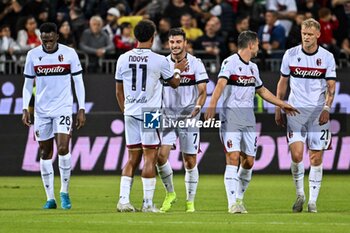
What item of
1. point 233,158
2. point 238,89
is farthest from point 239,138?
point 238,89

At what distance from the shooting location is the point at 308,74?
1736cm

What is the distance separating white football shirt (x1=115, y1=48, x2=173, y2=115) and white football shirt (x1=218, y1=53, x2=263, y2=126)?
103 cm

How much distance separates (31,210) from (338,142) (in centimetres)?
1021

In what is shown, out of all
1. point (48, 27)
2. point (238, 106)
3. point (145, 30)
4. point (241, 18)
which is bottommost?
point (238, 106)

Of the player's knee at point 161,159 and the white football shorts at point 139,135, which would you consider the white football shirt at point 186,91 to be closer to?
the player's knee at point 161,159

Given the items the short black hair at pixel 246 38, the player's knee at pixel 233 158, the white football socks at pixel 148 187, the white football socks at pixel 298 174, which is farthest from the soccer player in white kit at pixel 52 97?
the white football socks at pixel 298 174

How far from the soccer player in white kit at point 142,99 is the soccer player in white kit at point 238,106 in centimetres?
89

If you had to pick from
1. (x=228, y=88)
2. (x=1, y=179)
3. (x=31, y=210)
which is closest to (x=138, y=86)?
(x=228, y=88)

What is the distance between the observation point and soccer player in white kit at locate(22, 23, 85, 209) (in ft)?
58.1

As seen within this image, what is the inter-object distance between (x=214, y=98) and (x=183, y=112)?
1.74 metres

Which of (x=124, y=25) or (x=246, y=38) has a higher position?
(x=246, y=38)

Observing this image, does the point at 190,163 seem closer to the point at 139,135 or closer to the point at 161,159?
the point at 161,159

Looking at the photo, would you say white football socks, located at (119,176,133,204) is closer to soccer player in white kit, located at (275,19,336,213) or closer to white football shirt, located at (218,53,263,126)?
white football shirt, located at (218,53,263,126)

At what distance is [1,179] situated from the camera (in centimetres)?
2517
